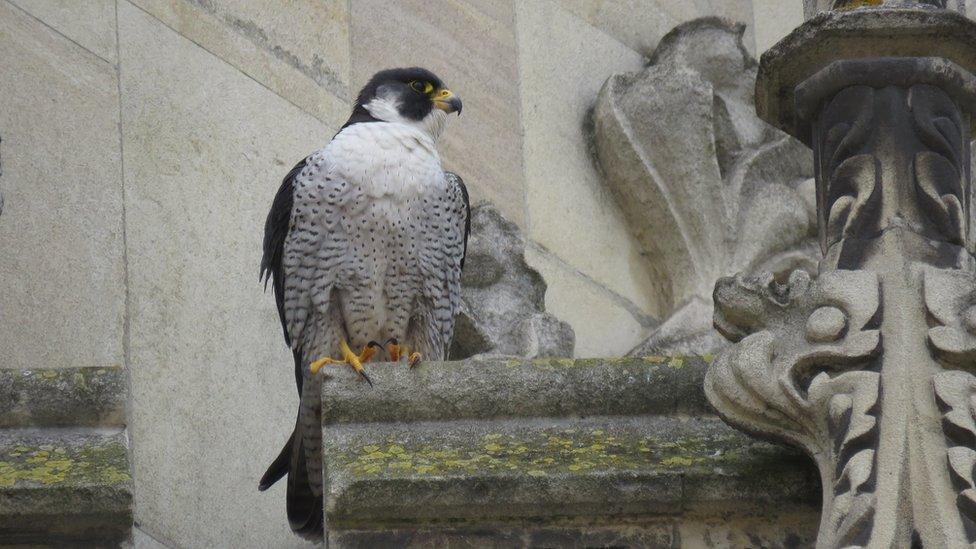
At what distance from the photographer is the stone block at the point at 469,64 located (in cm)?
869

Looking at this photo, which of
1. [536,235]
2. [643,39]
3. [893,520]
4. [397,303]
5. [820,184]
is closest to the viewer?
[893,520]

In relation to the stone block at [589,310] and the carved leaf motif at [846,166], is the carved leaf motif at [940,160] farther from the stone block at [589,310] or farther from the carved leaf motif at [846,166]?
the stone block at [589,310]

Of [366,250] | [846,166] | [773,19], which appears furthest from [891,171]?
[773,19]

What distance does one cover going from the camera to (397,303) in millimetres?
7875

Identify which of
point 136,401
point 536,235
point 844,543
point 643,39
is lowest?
point 844,543

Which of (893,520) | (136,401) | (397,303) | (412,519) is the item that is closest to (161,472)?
(136,401)

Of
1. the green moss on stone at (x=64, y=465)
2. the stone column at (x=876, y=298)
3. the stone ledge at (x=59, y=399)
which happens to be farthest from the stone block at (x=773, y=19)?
the green moss on stone at (x=64, y=465)

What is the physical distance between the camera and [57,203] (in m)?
7.61

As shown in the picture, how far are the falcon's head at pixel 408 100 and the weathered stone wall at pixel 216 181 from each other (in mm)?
244

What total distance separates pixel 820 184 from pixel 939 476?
1.05m

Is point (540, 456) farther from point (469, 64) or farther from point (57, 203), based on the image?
point (469, 64)

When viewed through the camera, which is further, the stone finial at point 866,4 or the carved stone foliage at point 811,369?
the stone finial at point 866,4

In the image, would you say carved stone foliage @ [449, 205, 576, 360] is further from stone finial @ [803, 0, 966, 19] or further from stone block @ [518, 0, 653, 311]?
stone finial @ [803, 0, 966, 19]

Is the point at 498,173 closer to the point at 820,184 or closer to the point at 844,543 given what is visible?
the point at 820,184
